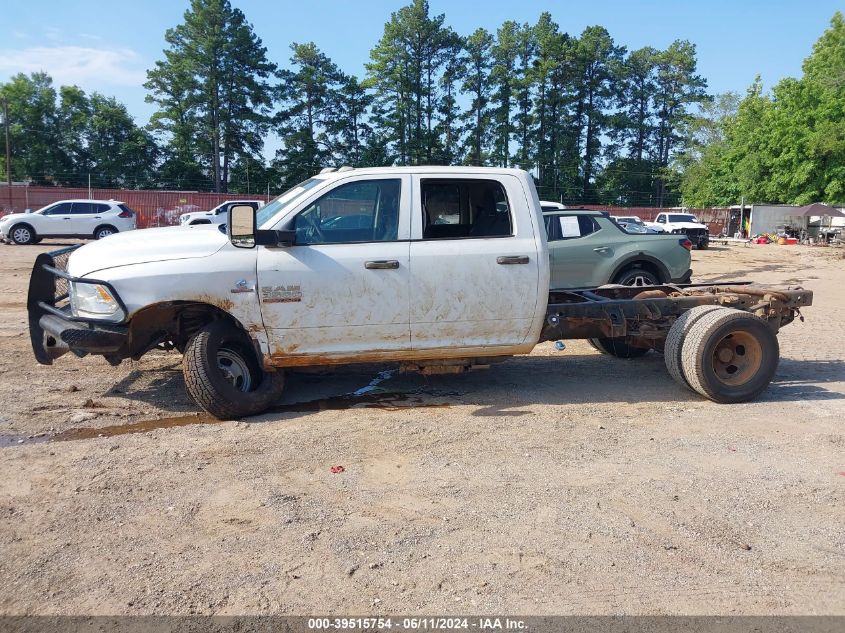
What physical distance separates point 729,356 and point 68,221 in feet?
86.7

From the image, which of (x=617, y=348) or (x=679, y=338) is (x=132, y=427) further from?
(x=617, y=348)

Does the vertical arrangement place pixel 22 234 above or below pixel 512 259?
above

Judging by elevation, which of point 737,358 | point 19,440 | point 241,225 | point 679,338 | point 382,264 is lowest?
point 19,440

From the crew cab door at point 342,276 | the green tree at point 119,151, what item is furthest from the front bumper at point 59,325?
the green tree at point 119,151

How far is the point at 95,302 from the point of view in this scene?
5230mm

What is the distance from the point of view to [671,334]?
6.32 m

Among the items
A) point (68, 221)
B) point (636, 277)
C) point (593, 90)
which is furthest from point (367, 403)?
point (593, 90)

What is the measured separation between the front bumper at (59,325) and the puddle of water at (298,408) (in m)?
0.61

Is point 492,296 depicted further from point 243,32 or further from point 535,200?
point 243,32

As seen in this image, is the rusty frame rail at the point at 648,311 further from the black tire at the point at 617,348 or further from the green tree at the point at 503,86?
the green tree at the point at 503,86

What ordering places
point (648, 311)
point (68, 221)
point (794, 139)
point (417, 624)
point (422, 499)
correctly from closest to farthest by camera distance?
point (417, 624)
point (422, 499)
point (648, 311)
point (68, 221)
point (794, 139)

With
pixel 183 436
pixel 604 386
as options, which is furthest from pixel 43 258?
pixel 604 386

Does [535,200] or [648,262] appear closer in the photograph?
[535,200]

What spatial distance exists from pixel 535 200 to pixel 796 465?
9.31 ft
